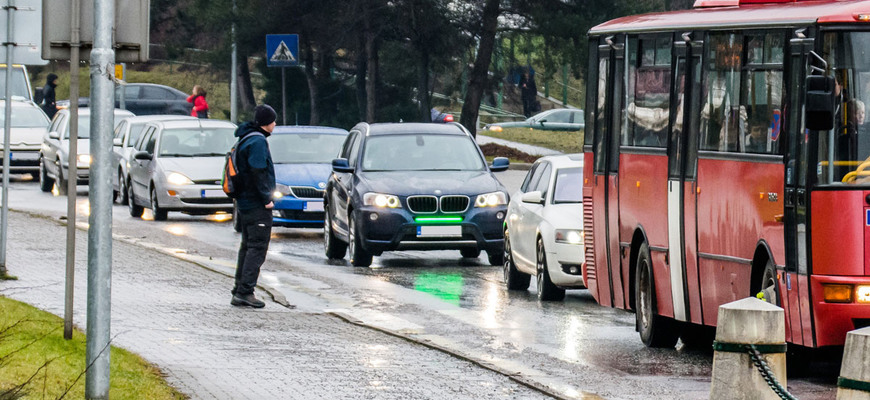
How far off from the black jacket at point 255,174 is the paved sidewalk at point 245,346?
94cm

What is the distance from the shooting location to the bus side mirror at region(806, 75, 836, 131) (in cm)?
1052

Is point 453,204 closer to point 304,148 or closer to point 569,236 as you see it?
point 569,236

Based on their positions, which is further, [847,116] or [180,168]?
[180,168]

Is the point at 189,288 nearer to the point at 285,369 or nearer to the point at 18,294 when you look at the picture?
the point at 18,294

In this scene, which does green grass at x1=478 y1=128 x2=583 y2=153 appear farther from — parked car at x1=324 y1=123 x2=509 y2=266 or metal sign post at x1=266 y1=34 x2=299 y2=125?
parked car at x1=324 y1=123 x2=509 y2=266

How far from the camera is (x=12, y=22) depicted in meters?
15.3

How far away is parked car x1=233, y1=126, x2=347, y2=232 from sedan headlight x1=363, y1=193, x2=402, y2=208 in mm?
3409

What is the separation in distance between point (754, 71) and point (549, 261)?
198 inches

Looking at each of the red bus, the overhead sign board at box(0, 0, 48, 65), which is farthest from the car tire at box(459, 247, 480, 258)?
the overhead sign board at box(0, 0, 48, 65)

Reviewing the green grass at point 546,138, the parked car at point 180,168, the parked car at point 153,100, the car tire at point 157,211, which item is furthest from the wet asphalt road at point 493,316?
the parked car at point 153,100

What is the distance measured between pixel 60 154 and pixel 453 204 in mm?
15293

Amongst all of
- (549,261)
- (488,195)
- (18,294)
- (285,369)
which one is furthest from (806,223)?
(488,195)

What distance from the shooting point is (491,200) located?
67.1 ft

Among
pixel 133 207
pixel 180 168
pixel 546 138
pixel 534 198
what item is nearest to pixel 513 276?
pixel 534 198
